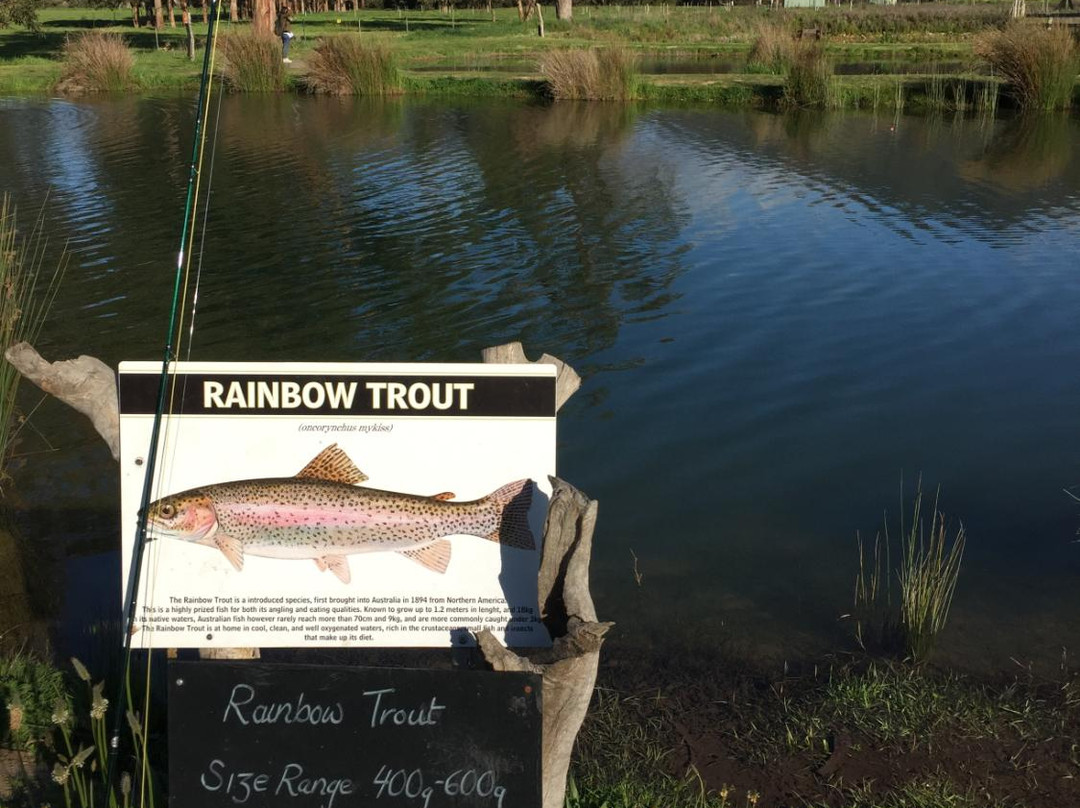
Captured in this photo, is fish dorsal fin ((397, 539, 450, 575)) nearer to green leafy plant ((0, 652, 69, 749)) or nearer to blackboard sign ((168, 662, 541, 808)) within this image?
blackboard sign ((168, 662, 541, 808))

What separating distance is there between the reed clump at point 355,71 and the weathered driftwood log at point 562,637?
2470 cm

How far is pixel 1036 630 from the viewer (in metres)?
4.96

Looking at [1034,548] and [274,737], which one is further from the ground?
[274,737]

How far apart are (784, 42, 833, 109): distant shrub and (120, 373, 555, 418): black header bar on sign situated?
22.0 meters

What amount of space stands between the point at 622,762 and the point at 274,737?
137cm

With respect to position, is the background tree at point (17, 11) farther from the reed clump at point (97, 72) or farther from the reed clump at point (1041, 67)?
the reed clump at point (1041, 67)

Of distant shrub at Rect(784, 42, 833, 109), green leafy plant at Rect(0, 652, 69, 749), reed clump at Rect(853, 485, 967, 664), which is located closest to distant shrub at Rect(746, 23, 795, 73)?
distant shrub at Rect(784, 42, 833, 109)

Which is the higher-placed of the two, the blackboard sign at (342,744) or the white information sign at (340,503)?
the white information sign at (340,503)

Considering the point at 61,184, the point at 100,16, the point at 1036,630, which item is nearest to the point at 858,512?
the point at 1036,630

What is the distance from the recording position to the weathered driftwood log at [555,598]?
275 cm

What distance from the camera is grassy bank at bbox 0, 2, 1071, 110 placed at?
2503 centimetres

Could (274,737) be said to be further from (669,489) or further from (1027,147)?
(1027,147)

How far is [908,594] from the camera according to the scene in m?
4.55

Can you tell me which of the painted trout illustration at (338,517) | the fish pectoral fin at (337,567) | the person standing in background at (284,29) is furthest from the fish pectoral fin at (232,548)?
the person standing in background at (284,29)
